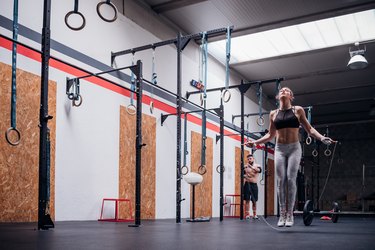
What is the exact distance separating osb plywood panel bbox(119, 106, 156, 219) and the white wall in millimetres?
162

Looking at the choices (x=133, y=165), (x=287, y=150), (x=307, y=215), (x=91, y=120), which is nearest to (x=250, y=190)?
(x=133, y=165)

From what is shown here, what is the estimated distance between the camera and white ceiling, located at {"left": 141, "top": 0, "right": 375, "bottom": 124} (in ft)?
28.8

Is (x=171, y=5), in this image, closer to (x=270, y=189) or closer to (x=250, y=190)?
(x=250, y=190)

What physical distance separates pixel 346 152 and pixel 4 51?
17167 mm

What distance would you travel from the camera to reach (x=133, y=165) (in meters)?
7.93

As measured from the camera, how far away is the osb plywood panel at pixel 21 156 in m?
5.40

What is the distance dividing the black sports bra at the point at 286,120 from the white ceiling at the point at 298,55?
457 cm

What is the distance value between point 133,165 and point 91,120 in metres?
1.38

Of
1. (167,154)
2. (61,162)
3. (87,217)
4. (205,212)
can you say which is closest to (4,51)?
(61,162)

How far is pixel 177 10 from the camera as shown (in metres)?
9.06

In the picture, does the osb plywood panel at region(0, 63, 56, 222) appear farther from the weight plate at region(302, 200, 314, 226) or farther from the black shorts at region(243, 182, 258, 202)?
the black shorts at region(243, 182, 258, 202)

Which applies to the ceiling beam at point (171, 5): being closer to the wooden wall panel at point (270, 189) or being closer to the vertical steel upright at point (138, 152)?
the vertical steel upright at point (138, 152)

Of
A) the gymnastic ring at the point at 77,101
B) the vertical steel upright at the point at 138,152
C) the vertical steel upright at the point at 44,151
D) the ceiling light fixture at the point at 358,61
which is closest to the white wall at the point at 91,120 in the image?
the gymnastic ring at the point at 77,101

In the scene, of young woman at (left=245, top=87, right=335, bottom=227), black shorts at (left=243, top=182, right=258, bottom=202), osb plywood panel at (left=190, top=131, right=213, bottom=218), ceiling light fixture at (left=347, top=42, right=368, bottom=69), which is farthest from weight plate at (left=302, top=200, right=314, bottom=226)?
ceiling light fixture at (left=347, top=42, right=368, bottom=69)
